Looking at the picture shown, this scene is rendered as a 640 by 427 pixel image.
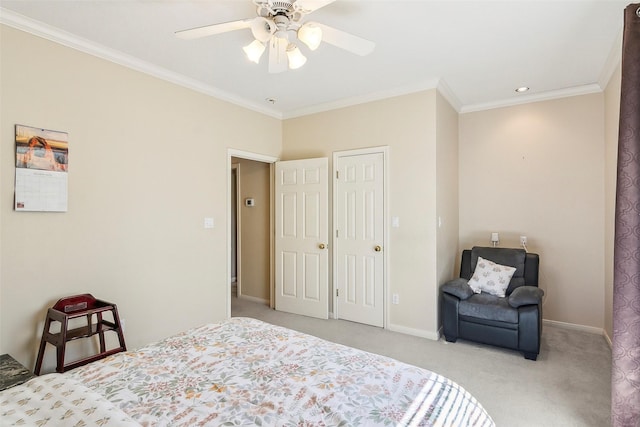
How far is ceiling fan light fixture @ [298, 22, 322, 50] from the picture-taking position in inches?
69.2

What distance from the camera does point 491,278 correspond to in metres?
3.47

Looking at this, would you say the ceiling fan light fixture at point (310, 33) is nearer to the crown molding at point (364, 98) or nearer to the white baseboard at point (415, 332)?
the crown molding at point (364, 98)

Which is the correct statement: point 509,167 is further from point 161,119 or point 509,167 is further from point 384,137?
point 161,119

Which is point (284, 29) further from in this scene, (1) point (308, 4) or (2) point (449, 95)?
(2) point (449, 95)

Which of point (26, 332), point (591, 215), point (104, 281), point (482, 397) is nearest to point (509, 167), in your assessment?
point (591, 215)

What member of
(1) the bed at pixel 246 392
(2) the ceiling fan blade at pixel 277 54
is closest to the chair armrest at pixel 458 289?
(1) the bed at pixel 246 392

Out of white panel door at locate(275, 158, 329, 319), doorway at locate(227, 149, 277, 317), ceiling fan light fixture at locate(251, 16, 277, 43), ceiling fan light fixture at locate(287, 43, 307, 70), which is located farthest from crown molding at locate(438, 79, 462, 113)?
doorway at locate(227, 149, 277, 317)

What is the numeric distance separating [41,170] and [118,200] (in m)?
0.56

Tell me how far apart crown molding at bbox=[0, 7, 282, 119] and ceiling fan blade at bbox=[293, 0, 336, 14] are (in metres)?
1.89

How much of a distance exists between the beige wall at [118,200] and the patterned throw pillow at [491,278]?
2.81 m

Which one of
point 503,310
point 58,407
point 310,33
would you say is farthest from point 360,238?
point 58,407

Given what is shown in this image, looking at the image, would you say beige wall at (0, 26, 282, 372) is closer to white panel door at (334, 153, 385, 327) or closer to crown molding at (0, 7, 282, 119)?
crown molding at (0, 7, 282, 119)

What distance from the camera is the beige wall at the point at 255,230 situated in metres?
4.78

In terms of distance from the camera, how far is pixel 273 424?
43.1 inches
